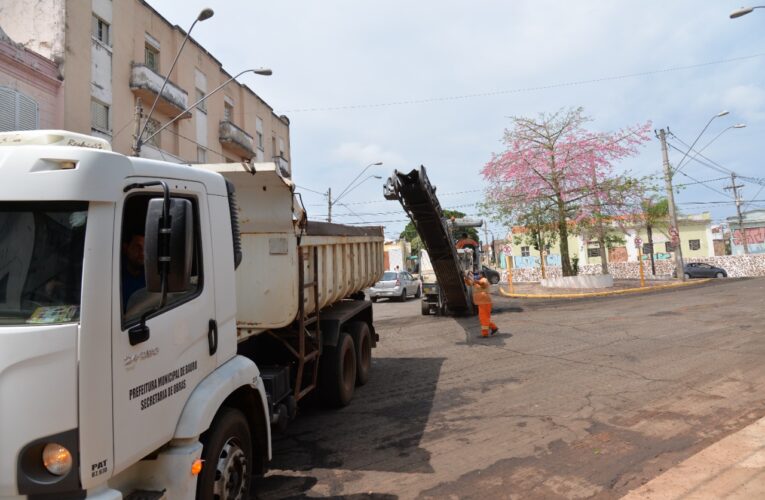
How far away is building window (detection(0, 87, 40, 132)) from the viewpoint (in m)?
14.5

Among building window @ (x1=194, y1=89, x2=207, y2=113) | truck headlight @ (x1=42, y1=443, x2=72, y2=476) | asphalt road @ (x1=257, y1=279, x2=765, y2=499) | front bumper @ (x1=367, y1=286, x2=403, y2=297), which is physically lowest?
asphalt road @ (x1=257, y1=279, x2=765, y2=499)

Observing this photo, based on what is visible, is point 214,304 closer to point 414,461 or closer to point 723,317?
point 414,461

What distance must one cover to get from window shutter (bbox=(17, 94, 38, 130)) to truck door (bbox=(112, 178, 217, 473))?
15.3 metres

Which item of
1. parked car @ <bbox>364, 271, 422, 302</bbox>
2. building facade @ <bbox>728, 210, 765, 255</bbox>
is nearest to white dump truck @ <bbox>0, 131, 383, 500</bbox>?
parked car @ <bbox>364, 271, 422, 302</bbox>

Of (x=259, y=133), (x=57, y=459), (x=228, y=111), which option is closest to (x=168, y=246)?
(x=57, y=459)

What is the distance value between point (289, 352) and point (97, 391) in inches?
121

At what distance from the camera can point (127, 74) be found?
20.0 metres

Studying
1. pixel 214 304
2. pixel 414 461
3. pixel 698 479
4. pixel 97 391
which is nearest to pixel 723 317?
pixel 698 479

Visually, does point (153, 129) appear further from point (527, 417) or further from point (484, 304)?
point (527, 417)

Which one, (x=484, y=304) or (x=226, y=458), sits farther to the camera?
(x=484, y=304)

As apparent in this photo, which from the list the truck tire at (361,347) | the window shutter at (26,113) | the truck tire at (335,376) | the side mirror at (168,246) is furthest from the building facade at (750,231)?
the side mirror at (168,246)

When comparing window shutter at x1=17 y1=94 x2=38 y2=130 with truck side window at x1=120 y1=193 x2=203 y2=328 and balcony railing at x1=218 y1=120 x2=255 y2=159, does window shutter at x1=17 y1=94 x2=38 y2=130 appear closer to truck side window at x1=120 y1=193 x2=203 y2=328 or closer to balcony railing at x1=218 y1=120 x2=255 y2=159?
balcony railing at x1=218 y1=120 x2=255 y2=159

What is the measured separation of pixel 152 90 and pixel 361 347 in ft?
57.2

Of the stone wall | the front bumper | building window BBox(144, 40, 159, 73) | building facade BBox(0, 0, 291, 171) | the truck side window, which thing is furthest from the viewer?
the stone wall
